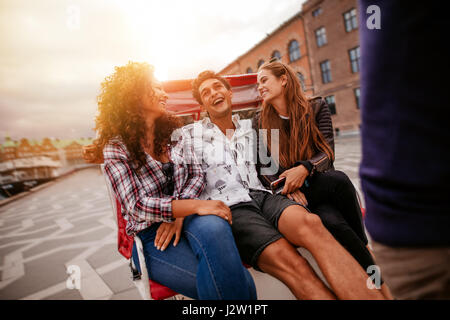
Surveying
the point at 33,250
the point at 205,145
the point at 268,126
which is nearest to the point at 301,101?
the point at 268,126

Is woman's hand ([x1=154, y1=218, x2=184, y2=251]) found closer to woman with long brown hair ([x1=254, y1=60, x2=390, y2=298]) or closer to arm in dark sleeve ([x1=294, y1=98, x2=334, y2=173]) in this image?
woman with long brown hair ([x1=254, y1=60, x2=390, y2=298])

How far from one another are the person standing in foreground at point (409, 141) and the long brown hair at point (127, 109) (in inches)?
48.7

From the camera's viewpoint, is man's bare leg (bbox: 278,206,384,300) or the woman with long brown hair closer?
man's bare leg (bbox: 278,206,384,300)

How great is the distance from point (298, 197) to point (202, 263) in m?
0.84

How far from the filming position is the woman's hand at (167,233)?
127cm

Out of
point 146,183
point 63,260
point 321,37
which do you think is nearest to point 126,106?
point 146,183

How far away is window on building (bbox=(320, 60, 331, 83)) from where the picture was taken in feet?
60.1

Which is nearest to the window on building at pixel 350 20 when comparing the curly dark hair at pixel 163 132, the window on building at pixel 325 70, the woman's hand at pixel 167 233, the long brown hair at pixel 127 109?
the window on building at pixel 325 70

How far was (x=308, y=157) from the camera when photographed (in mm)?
1817

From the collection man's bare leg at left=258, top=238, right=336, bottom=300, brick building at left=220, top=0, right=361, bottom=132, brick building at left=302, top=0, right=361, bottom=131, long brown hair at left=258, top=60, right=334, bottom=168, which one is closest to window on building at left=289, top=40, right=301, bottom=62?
brick building at left=220, top=0, right=361, bottom=132

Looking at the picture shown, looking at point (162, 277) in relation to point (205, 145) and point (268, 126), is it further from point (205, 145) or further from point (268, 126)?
point (268, 126)

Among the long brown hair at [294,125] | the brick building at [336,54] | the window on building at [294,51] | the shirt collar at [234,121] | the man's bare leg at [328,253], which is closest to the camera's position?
the man's bare leg at [328,253]

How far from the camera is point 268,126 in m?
1.93

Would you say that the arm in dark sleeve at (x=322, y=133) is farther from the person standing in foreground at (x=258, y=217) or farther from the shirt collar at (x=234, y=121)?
the shirt collar at (x=234, y=121)
